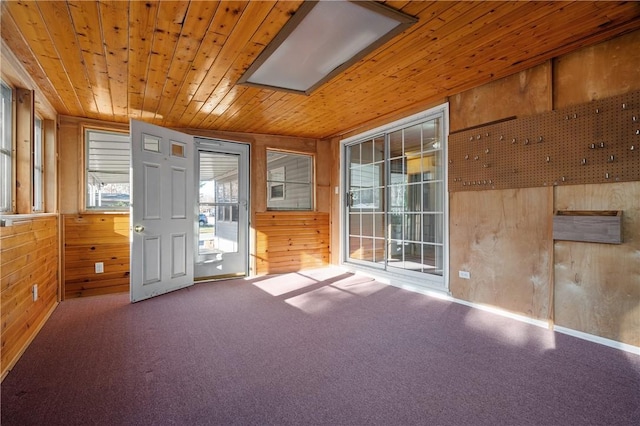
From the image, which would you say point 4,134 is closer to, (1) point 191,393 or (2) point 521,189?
(1) point 191,393

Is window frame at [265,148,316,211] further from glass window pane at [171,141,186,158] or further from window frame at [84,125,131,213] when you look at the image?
window frame at [84,125,131,213]

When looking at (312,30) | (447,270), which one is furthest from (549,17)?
(447,270)

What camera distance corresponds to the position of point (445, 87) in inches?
135

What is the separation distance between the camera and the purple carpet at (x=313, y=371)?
1.69m

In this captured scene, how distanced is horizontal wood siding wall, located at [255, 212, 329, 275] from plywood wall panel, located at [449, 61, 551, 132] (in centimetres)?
278

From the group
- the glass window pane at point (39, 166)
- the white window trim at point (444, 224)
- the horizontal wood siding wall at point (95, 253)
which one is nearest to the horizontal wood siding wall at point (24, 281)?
the glass window pane at point (39, 166)

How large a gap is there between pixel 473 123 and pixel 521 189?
855 mm

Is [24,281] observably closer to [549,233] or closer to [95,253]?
[95,253]

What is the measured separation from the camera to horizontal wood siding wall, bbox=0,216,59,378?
2193mm

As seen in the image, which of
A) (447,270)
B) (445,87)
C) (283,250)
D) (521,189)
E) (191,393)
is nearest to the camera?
(191,393)

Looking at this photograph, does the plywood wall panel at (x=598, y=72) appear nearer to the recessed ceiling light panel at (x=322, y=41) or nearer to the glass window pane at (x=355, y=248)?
the recessed ceiling light panel at (x=322, y=41)

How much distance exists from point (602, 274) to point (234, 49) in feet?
10.8

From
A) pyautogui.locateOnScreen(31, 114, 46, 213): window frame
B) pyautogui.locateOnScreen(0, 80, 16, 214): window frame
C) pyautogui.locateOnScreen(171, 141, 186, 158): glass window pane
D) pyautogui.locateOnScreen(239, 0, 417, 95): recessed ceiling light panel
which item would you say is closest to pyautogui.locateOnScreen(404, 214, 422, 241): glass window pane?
pyautogui.locateOnScreen(239, 0, 417, 95): recessed ceiling light panel

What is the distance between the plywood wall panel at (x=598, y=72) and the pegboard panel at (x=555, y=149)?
0.08m
